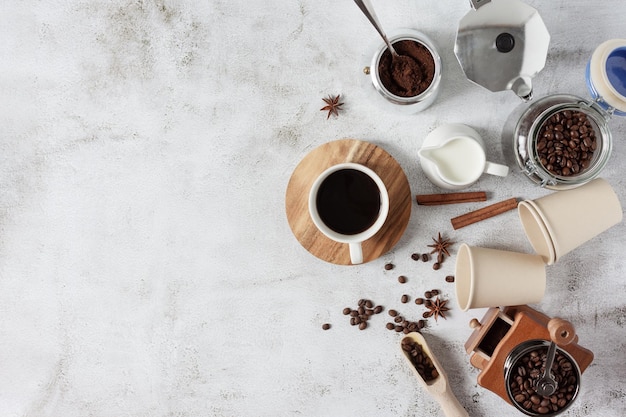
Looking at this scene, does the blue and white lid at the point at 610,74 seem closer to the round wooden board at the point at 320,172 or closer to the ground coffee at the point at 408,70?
the ground coffee at the point at 408,70

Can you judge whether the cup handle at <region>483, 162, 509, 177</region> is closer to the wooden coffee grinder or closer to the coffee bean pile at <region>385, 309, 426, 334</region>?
the wooden coffee grinder

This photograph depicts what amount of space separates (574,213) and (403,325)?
1.84ft

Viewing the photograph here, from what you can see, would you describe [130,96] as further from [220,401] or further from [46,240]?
[220,401]

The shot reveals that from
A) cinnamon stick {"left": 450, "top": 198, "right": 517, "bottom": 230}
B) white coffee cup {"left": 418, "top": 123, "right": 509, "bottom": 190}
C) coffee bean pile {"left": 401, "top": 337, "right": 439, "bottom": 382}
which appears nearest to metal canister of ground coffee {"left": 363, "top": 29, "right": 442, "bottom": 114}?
white coffee cup {"left": 418, "top": 123, "right": 509, "bottom": 190}

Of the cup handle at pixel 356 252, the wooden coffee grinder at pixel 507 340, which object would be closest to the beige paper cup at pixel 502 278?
the wooden coffee grinder at pixel 507 340

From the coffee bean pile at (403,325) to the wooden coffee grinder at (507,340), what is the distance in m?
0.16

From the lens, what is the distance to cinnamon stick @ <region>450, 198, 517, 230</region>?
1.55 meters

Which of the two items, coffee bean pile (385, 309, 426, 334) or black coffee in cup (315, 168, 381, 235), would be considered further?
coffee bean pile (385, 309, 426, 334)

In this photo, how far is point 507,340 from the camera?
141 centimetres

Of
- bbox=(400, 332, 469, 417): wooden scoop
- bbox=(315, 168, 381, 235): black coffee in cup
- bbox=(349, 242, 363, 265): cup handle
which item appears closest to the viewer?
bbox=(349, 242, 363, 265): cup handle

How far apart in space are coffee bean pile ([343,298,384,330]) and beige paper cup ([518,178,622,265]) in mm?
506

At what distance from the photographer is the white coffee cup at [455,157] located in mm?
1429

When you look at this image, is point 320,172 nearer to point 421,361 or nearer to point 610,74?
point 421,361

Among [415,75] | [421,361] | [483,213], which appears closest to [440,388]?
[421,361]
